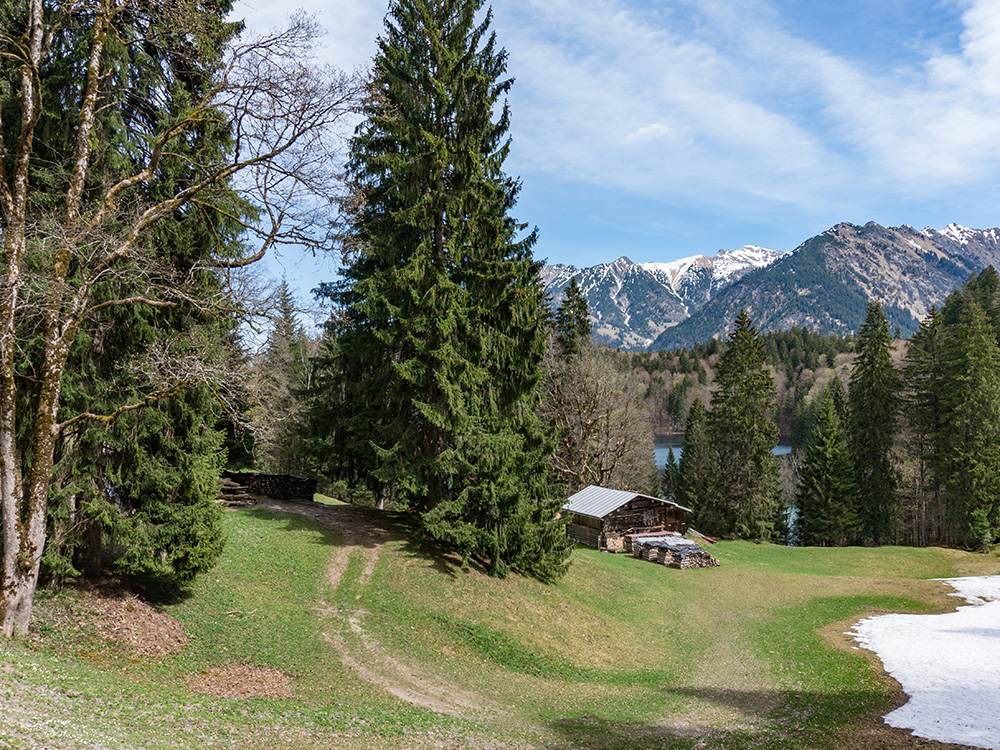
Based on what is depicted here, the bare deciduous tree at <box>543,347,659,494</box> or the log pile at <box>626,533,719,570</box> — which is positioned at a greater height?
the bare deciduous tree at <box>543,347,659,494</box>

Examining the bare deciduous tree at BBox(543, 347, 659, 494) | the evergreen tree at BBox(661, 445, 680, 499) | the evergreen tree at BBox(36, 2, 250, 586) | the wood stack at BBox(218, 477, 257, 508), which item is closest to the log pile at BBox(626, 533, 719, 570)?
Answer: the bare deciduous tree at BBox(543, 347, 659, 494)

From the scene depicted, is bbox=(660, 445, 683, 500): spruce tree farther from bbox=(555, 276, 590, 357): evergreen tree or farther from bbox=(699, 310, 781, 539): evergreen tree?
bbox=(555, 276, 590, 357): evergreen tree

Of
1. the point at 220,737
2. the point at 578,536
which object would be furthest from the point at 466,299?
the point at 578,536

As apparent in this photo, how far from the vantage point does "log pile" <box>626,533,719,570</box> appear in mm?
30000

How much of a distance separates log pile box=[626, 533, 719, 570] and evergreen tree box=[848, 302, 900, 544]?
22.9m

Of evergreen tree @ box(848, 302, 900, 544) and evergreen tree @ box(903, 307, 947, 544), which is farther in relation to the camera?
evergreen tree @ box(848, 302, 900, 544)

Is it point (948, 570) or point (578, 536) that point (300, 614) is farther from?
point (948, 570)

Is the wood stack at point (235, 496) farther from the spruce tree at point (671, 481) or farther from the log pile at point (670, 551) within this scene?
the spruce tree at point (671, 481)

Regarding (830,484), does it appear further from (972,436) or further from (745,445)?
(972,436)

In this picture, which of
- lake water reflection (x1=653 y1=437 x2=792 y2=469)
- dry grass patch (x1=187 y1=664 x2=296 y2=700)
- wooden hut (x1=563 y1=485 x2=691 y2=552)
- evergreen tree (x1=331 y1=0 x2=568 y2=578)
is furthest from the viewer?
lake water reflection (x1=653 y1=437 x2=792 y2=469)

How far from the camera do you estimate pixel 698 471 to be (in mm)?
56125

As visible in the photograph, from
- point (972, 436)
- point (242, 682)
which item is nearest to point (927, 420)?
point (972, 436)

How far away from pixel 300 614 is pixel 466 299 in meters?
10.6

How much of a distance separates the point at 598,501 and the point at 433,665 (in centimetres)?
2256
